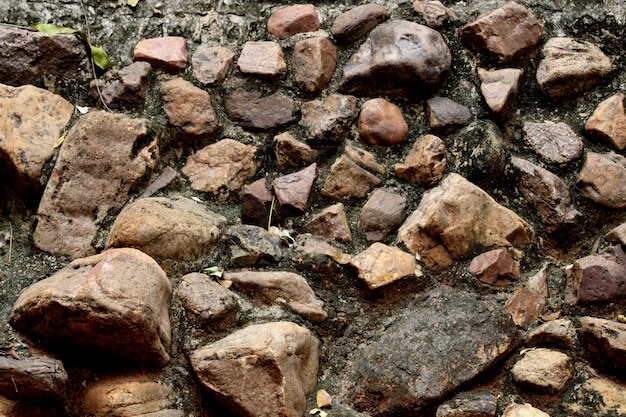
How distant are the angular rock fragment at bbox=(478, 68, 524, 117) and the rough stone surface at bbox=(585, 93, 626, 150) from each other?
0.80 feet

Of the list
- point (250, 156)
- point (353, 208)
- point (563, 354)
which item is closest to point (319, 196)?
point (353, 208)

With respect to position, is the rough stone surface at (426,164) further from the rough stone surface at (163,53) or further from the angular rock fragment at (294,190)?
the rough stone surface at (163,53)

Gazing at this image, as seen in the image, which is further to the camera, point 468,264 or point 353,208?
point 353,208

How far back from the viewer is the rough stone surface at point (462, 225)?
204 centimetres

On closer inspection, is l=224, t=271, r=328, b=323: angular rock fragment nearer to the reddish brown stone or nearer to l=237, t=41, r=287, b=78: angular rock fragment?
l=237, t=41, r=287, b=78: angular rock fragment

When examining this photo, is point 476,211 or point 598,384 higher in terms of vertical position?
point 476,211

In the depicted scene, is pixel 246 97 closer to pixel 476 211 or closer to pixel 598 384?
pixel 476 211

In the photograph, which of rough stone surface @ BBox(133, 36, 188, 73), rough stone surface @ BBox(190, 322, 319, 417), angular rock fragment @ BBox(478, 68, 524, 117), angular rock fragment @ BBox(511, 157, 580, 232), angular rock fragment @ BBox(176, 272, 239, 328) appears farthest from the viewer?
rough stone surface @ BBox(133, 36, 188, 73)

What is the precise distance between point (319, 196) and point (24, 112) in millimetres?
907

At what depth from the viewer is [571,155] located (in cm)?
214

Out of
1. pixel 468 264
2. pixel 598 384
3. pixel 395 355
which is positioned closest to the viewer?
pixel 598 384

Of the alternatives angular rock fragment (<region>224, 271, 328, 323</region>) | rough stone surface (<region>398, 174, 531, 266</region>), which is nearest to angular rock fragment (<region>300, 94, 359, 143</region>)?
rough stone surface (<region>398, 174, 531, 266</region>)

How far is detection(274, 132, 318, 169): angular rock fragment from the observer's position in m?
2.22

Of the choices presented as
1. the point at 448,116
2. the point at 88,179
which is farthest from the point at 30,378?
the point at 448,116
